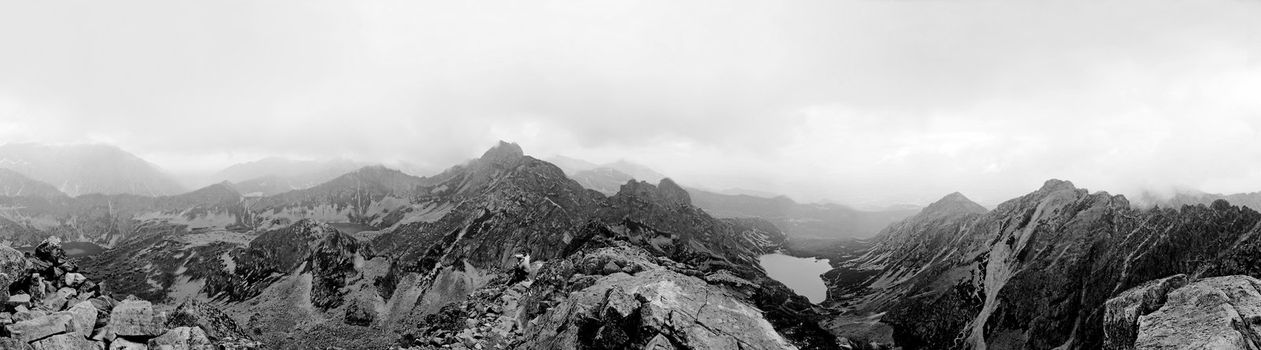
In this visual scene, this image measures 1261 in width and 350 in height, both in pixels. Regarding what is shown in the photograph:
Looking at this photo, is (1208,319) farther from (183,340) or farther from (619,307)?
(183,340)

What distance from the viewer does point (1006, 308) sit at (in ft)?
413

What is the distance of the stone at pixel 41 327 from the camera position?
3947cm

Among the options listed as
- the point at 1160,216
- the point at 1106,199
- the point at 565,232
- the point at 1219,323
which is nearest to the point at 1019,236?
the point at 1106,199

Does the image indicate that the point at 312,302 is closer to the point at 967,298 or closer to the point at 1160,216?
the point at 967,298

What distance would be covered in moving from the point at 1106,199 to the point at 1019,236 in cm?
2537

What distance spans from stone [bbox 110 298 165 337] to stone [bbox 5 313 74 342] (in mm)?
3609

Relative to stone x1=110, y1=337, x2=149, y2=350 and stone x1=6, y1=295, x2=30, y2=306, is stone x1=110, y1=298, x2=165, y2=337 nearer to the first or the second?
stone x1=110, y1=337, x2=149, y2=350

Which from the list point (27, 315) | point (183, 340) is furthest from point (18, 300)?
point (183, 340)

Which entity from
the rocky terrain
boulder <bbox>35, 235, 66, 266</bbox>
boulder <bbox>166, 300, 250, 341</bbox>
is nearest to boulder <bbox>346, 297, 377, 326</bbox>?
the rocky terrain

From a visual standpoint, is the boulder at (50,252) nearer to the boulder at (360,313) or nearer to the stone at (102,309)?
the stone at (102,309)

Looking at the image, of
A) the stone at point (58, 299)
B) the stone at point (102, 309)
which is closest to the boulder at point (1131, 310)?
the stone at point (102, 309)

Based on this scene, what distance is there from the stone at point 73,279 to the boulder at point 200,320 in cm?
985

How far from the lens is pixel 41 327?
135 ft

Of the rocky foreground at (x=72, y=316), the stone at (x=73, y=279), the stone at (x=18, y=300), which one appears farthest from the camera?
the stone at (x=73, y=279)
